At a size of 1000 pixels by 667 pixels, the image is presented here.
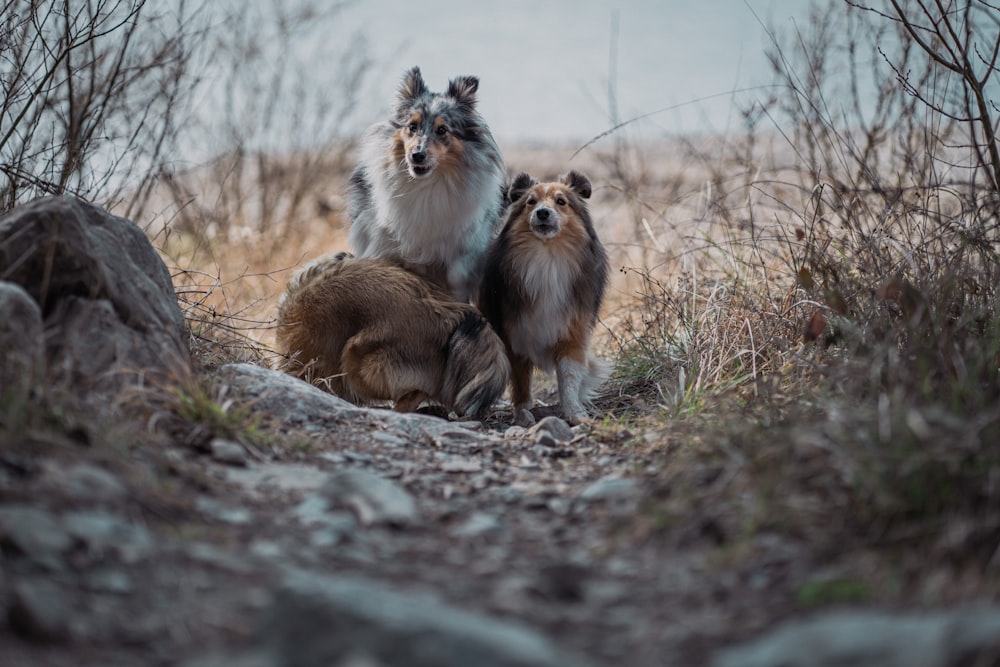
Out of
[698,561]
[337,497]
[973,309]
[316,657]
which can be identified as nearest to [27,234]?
[337,497]

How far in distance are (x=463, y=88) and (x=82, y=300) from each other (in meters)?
3.07

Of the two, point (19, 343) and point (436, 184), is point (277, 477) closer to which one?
point (19, 343)

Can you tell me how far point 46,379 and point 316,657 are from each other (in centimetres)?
177

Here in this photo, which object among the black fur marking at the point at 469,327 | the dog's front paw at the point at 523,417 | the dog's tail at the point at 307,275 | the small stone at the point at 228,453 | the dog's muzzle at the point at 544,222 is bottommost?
the small stone at the point at 228,453

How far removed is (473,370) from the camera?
17.9ft

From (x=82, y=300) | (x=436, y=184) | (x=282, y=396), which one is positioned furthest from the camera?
(x=436, y=184)

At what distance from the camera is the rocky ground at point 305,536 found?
2.08 metres

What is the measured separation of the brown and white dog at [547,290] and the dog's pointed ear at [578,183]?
122 millimetres

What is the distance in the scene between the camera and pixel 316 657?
2.04 metres

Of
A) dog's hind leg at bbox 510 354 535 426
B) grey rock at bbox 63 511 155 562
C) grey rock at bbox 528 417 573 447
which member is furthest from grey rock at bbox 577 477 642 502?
dog's hind leg at bbox 510 354 535 426

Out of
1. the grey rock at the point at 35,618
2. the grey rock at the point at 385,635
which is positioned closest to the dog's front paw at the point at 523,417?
the grey rock at the point at 385,635

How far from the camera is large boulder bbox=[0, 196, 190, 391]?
3.60m

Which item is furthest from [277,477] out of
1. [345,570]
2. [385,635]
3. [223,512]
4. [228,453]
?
[385,635]

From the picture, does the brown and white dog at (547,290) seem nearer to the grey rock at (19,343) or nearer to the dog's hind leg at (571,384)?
the dog's hind leg at (571,384)
